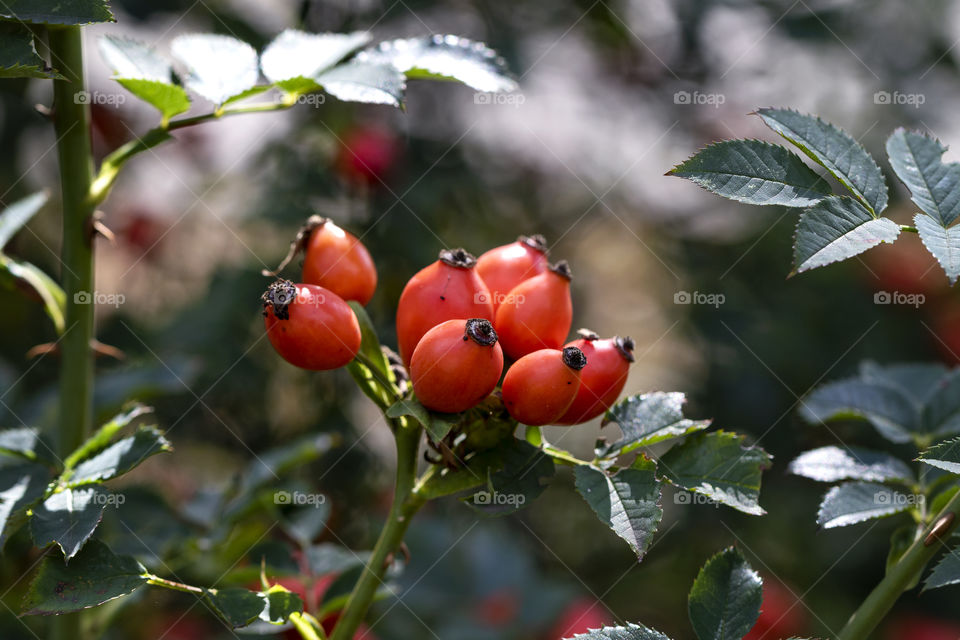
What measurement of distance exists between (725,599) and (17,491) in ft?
3.14

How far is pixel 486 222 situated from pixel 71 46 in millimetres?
1805

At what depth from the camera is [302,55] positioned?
1.32m

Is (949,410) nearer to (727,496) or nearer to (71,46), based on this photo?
(727,496)

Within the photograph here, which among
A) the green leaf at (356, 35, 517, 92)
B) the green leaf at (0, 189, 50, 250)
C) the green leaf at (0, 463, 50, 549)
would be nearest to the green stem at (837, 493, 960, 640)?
the green leaf at (356, 35, 517, 92)

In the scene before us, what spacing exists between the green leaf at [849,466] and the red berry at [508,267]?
0.51 meters

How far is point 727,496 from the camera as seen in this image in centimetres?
101

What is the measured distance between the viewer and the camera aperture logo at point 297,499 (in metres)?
1.66

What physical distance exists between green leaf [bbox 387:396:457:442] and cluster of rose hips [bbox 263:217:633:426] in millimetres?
10

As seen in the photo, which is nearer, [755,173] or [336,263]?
[755,173]

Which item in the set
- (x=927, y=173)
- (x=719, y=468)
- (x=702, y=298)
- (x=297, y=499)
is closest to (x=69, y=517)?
(x=297, y=499)

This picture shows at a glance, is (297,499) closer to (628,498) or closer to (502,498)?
(502,498)

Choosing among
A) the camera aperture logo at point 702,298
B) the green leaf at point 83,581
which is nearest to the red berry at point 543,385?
the green leaf at point 83,581

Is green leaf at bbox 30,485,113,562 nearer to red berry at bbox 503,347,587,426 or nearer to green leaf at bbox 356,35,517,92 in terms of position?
red berry at bbox 503,347,587,426

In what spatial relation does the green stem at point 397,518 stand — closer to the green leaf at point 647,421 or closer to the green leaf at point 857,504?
the green leaf at point 647,421
